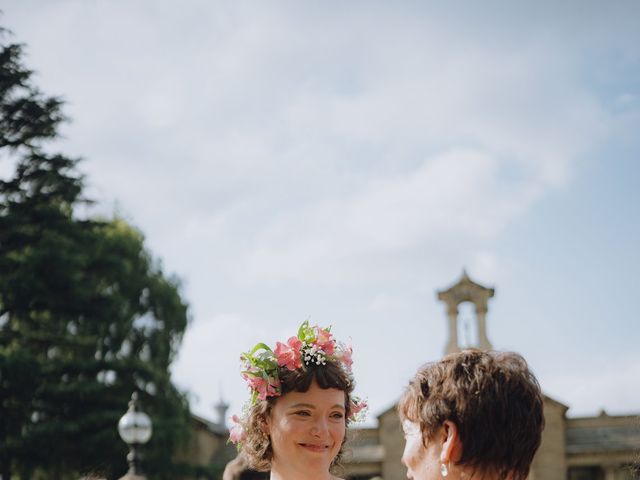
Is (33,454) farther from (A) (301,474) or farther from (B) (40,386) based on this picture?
(A) (301,474)

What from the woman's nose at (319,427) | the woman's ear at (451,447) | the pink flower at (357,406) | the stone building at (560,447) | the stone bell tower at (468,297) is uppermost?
the stone bell tower at (468,297)

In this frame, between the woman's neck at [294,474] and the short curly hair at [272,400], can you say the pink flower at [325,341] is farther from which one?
the woman's neck at [294,474]

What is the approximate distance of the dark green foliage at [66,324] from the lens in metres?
24.1

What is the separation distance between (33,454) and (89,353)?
3.81 metres

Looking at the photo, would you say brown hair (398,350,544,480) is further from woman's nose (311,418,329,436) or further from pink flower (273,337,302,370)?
pink flower (273,337,302,370)

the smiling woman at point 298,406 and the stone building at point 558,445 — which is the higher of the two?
the stone building at point 558,445

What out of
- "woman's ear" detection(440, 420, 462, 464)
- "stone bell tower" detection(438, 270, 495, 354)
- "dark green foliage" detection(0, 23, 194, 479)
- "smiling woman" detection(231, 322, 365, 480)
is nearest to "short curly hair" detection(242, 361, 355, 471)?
"smiling woman" detection(231, 322, 365, 480)

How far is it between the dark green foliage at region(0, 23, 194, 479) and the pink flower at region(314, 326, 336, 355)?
69.2 feet

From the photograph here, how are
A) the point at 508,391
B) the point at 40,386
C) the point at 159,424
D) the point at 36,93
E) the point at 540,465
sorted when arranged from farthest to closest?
the point at 540,465 < the point at 159,424 < the point at 40,386 < the point at 36,93 < the point at 508,391

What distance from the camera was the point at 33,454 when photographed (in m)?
25.7

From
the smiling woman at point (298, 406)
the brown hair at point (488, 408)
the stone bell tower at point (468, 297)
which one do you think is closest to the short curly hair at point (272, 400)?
the smiling woman at point (298, 406)

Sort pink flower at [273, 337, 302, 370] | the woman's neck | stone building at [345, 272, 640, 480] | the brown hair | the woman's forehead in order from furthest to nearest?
1. stone building at [345, 272, 640, 480]
2. pink flower at [273, 337, 302, 370]
3. the woman's forehead
4. the woman's neck
5. the brown hair

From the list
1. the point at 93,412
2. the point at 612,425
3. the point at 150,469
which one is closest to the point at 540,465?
the point at 612,425

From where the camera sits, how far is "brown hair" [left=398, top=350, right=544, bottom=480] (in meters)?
2.38
